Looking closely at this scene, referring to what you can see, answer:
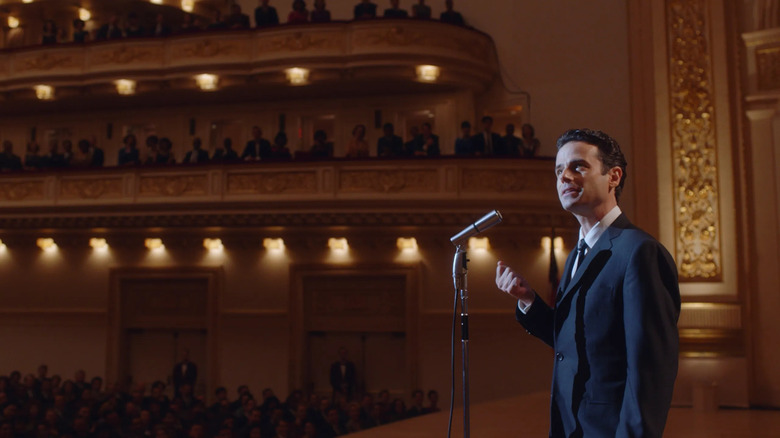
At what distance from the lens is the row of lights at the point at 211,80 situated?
1348 centimetres

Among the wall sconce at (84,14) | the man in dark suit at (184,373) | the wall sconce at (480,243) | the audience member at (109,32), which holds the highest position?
the wall sconce at (84,14)

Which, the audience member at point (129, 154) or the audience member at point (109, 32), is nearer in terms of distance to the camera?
the audience member at point (129, 154)

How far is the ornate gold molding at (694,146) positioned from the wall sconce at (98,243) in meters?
10.3

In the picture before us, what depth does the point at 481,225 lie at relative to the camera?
2922 millimetres

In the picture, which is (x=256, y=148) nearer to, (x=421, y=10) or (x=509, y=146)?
(x=421, y=10)

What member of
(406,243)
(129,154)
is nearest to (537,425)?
(406,243)

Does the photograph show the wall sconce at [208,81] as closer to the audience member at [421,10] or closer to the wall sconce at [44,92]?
the wall sconce at [44,92]

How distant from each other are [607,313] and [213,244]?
1193 centimetres

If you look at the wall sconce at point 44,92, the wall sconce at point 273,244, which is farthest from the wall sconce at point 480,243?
the wall sconce at point 44,92

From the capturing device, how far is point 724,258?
285 inches

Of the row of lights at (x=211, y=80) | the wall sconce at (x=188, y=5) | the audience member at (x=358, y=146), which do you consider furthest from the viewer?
the wall sconce at (x=188, y=5)

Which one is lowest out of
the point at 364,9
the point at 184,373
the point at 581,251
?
the point at 184,373

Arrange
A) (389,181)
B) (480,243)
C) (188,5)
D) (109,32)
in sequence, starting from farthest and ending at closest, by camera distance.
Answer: (188,5)
(109,32)
(480,243)
(389,181)

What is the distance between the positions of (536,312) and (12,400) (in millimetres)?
10849
